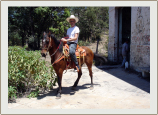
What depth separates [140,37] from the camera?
27.2ft

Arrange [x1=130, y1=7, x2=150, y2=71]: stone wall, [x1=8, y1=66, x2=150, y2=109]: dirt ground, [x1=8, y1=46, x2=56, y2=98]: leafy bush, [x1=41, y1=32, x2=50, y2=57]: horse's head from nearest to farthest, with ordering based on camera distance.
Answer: [x1=8, y1=66, x2=150, y2=109]: dirt ground → [x1=8, y1=46, x2=56, y2=98]: leafy bush → [x1=41, y1=32, x2=50, y2=57]: horse's head → [x1=130, y1=7, x2=150, y2=71]: stone wall

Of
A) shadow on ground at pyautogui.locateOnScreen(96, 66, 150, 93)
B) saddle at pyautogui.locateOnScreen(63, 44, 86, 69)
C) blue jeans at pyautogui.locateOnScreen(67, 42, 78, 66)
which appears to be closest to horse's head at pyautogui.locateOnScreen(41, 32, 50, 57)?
saddle at pyautogui.locateOnScreen(63, 44, 86, 69)

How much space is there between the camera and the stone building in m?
7.78

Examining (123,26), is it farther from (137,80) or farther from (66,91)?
(66,91)

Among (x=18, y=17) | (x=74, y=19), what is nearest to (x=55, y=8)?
(x=18, y=17)

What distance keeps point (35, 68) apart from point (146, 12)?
6.51m

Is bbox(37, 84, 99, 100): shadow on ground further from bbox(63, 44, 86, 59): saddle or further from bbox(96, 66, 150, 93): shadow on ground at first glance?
bbox(96, 66, 150, 93): shadow on ground

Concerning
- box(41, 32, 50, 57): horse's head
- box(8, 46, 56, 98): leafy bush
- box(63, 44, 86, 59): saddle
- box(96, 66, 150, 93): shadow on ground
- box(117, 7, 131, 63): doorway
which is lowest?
box(96, 66, 150, 93): shadow on ground

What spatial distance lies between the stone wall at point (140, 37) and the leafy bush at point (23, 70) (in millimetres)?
5310

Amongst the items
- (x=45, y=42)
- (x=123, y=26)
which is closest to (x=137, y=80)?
(x=45, y=42)

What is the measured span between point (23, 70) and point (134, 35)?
6984 millimetres

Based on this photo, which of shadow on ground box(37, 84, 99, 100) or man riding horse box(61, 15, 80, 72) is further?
shadow on ground box(37, 84, 99, 100)

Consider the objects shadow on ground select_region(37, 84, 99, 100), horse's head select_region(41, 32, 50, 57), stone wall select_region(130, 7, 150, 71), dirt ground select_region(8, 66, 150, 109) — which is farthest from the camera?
stone wall select_region(130, 7, 150, 71)
